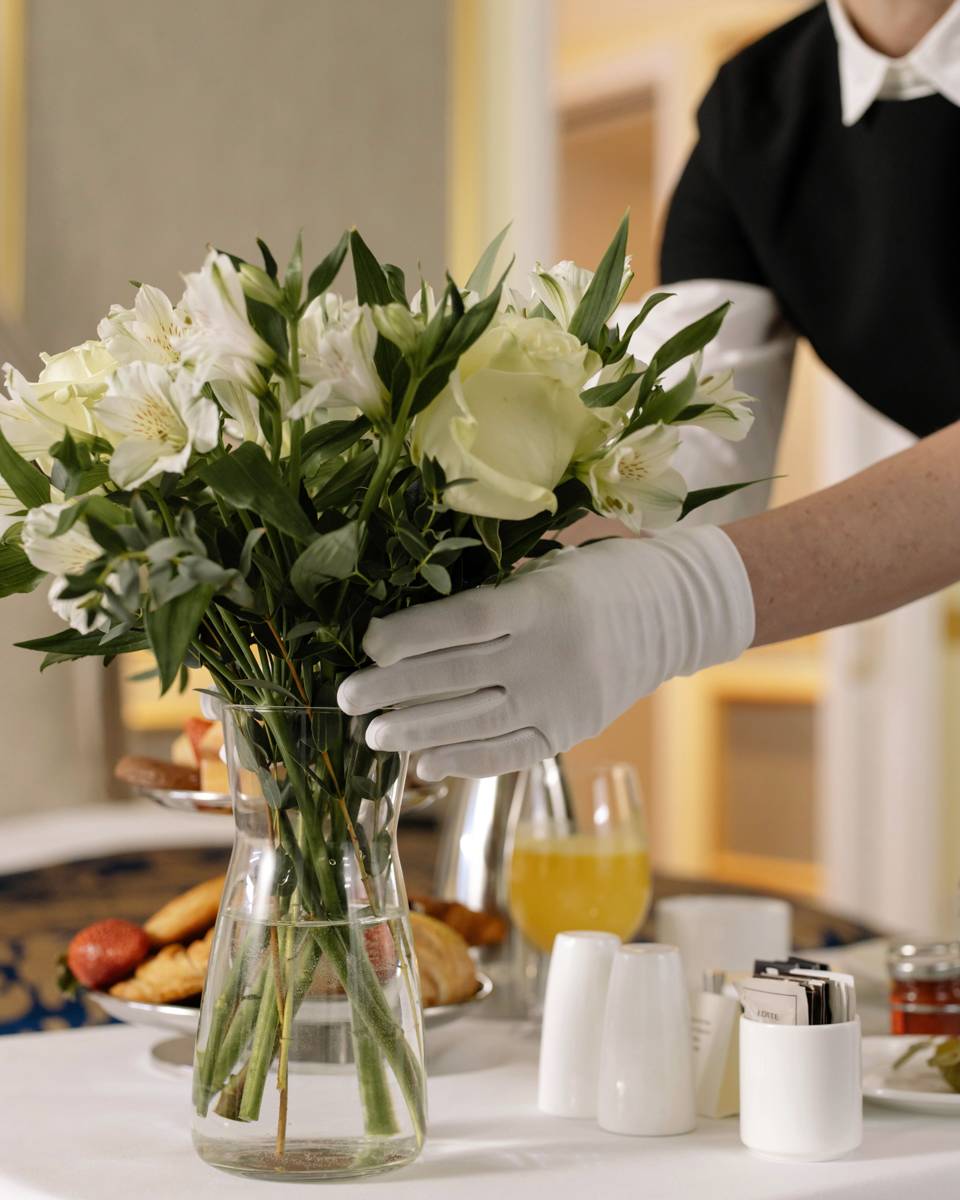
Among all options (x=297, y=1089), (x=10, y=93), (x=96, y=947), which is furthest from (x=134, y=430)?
(x=10, y=93)

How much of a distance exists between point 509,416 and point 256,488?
0.12 m

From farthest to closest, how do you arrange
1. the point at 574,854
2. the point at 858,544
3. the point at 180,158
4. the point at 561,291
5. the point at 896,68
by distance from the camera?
the point at 180,158 < the point at 896,68 < the point at 574,854 < the point at 858,544 < the point at 561,291

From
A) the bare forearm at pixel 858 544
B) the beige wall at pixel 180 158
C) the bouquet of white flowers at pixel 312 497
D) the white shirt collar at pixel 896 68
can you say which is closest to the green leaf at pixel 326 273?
the bouquet of white flowers at pixel 312 497

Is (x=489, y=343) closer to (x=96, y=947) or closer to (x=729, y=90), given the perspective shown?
(x=96, y=947)

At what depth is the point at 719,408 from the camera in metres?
0.68

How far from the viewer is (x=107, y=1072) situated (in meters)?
0.92

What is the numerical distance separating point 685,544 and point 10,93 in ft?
8.23

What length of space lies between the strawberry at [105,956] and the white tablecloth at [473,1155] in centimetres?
7

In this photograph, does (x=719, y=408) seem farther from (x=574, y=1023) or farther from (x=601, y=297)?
(x=574, y=1023)

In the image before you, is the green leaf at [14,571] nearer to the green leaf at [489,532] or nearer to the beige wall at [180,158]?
the green leaf at [489,532]

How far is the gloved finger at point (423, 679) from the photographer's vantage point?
0.65m

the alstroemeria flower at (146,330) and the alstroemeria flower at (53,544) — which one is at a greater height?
the alstroemeria flower at (146,330)

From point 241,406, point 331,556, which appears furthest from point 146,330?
point 331,556

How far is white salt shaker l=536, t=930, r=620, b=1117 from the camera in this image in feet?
2.67
